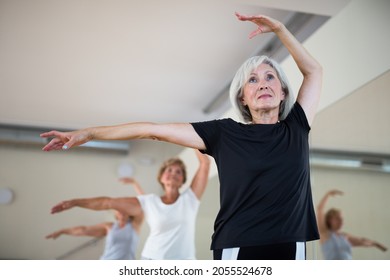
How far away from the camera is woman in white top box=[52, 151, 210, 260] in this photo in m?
4.08

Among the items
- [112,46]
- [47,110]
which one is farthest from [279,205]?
[47,110]

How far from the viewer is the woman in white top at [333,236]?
132 inches

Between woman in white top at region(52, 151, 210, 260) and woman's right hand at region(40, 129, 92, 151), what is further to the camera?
woman in white top at region(52, 151, 210, 260)

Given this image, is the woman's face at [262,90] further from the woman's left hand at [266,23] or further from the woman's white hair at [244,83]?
the woman's left hand at [266,23]

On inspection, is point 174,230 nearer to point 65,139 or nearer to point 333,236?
point 333,236

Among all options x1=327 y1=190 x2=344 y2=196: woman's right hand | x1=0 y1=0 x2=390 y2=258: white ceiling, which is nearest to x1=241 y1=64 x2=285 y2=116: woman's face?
x1=0 y1=0 x2=390 y2=258: white ceiling

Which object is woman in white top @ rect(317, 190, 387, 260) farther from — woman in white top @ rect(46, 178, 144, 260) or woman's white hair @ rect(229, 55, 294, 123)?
woman in white top @ rect(46, 178, 144, 260)

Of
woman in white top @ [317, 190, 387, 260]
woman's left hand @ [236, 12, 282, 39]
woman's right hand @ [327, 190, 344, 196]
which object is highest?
woman's left hand @ [236, 12, 282, 39]

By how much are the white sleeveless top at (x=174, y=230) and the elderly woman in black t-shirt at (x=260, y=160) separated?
6.22 ft

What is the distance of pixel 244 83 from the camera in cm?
236

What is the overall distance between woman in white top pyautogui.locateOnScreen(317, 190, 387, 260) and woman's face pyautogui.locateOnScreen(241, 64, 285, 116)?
1390mm

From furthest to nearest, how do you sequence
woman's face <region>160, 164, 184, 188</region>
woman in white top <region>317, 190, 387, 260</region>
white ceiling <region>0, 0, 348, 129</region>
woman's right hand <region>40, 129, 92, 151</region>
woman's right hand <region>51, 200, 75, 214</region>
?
woman's right hand <region>51, 200, 75, 214</region> → woman's face <region>160, 164, 184, 188</region> → white ceiling <region>0, 0, 348, 129</region> → woman in white top <region>317, 190, 387, 260</region> → woman's right hand <region>40, 129, 92, 151</region>

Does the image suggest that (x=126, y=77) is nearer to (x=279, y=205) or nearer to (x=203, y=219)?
(x=203, y=219)
